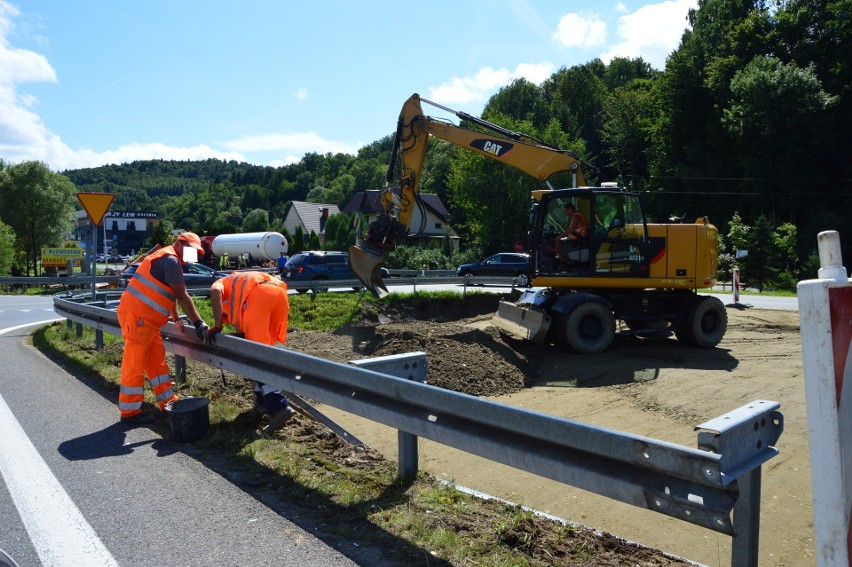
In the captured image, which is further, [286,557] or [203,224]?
[203,224]

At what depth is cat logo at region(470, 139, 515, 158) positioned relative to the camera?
46.3 ft

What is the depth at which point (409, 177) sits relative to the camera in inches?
569

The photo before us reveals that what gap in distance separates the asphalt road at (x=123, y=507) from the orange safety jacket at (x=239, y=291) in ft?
4.15

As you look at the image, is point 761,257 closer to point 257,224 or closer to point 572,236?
point 572,236

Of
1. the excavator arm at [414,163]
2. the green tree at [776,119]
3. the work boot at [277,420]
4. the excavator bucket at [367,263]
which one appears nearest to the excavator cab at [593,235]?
the excavator arm at [414,163]

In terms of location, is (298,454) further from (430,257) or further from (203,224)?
(203,224)

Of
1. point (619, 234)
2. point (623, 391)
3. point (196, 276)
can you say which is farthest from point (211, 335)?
point (196, 276)

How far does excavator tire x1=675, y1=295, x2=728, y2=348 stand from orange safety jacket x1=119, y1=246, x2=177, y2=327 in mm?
10025

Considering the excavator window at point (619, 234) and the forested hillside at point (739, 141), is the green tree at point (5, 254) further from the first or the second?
the excavator window at point (619, 234)

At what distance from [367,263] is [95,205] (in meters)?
5.05

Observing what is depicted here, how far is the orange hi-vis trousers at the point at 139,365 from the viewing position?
19.8 feet

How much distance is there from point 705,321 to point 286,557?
1166cm

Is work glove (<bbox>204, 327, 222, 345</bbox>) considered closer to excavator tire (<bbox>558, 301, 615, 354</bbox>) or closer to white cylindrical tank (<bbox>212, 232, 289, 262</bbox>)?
excavator tire (<bbox>558, 301, 615, 354</bbox>)

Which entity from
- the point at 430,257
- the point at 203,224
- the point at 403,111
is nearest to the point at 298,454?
the point at 403,111
